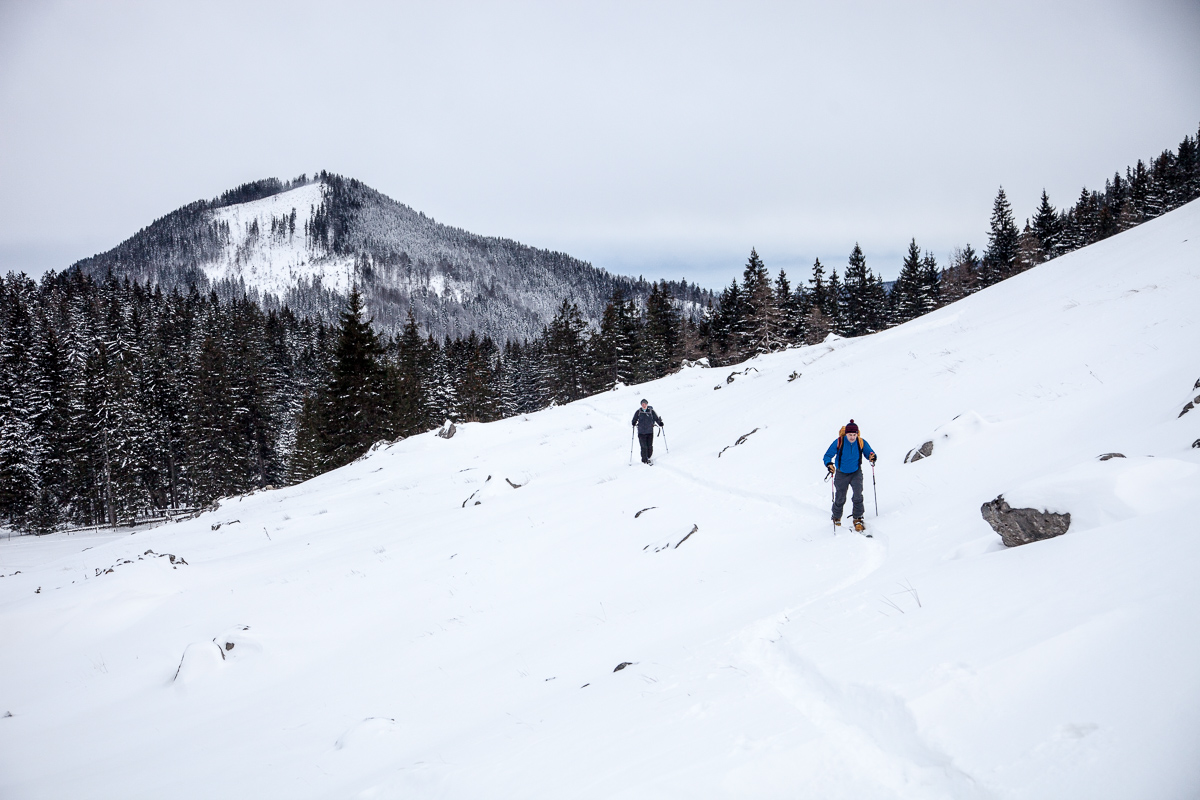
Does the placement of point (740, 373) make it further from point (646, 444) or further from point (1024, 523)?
point (1024, 523)

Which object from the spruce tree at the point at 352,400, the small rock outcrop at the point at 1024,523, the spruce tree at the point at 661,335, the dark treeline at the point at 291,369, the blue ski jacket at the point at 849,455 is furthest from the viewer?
the spruce tree at the point at 661,335

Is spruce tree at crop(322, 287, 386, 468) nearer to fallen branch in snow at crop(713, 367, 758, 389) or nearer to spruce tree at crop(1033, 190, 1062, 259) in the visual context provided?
fallen branch in snow at crop(713, 367, 758, 389)

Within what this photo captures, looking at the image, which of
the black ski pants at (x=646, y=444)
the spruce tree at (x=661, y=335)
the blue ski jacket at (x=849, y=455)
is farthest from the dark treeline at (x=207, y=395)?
the blue ski jacket at (x=849, y=455)

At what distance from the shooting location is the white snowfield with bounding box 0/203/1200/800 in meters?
3.15

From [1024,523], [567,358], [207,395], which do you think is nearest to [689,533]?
[1024,523]

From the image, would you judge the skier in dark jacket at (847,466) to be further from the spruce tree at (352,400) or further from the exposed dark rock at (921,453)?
the spruce tree at (352,400)

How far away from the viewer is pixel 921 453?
11.0 metres

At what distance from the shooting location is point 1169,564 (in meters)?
3.71

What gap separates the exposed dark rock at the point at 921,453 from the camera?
10.9 meters

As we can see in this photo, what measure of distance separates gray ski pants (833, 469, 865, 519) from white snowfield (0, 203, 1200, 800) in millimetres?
584

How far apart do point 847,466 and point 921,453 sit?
3.01 m

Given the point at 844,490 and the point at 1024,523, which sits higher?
the point at 1024,523

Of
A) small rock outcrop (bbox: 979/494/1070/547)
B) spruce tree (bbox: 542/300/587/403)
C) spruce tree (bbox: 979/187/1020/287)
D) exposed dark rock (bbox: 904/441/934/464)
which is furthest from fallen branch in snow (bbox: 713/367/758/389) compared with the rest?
spruce tree (bbox: 979/187/1020/287)

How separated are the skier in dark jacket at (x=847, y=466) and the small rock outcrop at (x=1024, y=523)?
311 centimetres
